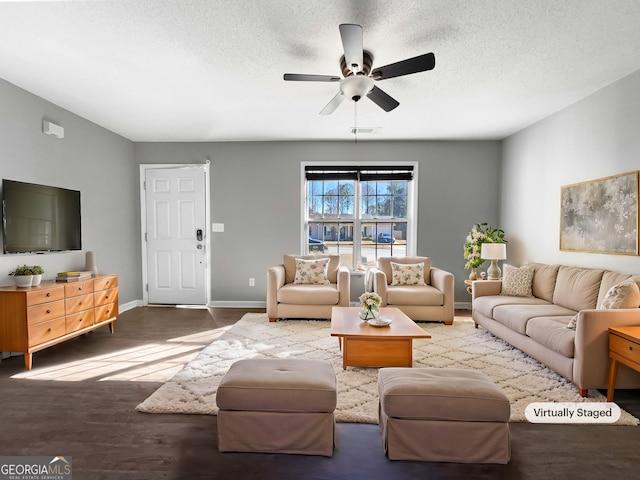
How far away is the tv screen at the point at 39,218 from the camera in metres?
3.31

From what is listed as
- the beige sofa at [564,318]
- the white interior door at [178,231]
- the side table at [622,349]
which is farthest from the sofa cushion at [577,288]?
the white interior door at [178,231]

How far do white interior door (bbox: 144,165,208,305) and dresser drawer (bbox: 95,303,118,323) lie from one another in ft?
5.00

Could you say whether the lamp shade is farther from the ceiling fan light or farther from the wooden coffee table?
the ceiling fan light

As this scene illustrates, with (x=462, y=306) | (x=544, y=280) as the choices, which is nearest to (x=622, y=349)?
(x=544, y=280)

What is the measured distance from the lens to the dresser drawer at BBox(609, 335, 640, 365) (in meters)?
2.30

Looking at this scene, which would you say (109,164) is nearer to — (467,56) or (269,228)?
(269,228)

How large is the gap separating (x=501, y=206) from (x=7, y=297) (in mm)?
6140

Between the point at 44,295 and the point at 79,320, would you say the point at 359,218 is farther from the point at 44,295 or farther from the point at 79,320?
the point at 44,295

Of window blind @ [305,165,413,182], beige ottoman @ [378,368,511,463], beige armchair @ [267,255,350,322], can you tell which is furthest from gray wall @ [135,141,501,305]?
beige ottoman @ [378,368,511,463]

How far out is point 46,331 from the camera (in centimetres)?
329

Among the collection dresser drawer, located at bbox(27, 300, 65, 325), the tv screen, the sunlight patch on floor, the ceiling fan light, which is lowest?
the sunlight patch on floor

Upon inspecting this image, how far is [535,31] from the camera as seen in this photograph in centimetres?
254

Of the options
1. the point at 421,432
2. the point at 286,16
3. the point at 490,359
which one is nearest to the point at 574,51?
the point at 286,16

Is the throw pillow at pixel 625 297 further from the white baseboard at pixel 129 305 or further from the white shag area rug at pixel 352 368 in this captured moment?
the white baseboard at pixel 129 305
